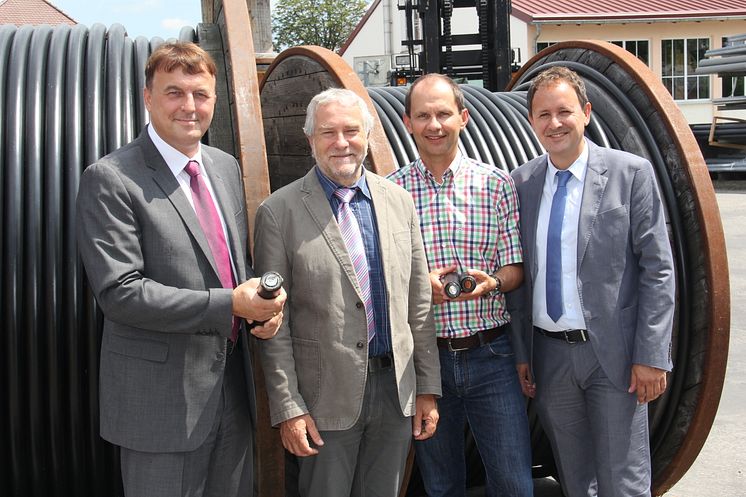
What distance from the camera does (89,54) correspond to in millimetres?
4668

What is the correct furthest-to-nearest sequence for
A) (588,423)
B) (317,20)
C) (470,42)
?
1. (317,20)
2. (470,42)
3. (588,423)

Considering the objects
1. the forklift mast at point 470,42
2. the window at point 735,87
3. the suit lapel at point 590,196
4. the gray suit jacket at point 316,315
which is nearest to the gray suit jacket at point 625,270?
the suit lapel at point 590,196

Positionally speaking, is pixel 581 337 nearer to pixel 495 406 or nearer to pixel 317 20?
pixel 495 406

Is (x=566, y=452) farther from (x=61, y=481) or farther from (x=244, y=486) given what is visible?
(x=61, y=481)

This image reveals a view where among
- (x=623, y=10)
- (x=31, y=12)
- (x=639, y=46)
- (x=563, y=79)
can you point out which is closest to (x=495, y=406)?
(x=563, y=79)

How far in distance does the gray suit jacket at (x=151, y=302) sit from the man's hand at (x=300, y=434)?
0.93ft

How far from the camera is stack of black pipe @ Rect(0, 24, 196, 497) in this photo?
390 cm

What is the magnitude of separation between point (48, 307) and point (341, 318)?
1.67m

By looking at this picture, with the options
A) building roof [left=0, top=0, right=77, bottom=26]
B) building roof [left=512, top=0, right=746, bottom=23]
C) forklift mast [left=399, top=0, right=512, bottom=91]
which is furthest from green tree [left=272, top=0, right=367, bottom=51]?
forklift mast [left=399, top=0, right=512, bottom=91]

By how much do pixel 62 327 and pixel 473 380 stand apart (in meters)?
1.95

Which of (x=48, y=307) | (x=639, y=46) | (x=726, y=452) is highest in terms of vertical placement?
(x=639, y=46)

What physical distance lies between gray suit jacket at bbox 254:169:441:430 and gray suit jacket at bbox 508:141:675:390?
0.83 meters

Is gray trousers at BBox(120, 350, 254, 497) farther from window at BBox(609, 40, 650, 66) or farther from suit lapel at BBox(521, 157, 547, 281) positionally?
window at BBox(609, 40, 650, 66)

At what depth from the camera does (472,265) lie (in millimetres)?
3496
